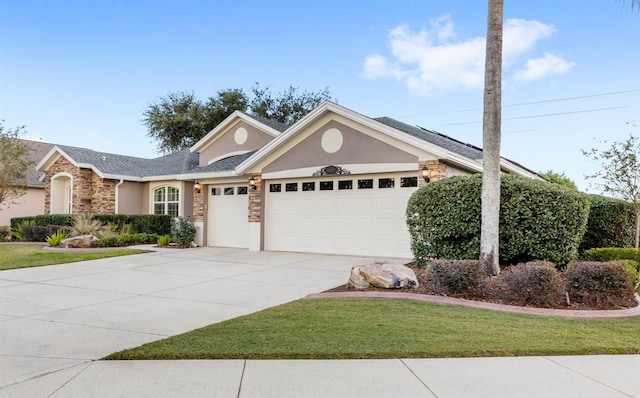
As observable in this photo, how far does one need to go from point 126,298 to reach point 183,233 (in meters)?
9.05

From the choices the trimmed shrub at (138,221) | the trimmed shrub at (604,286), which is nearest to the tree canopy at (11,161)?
the trimmed shrub at (138,221)

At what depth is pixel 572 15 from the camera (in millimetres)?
13805

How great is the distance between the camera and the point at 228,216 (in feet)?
55.1

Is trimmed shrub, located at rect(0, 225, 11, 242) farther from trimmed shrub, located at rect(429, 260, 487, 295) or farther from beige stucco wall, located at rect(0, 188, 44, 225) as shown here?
trimmed shrub, located at rect(429, 260, 487, 295)

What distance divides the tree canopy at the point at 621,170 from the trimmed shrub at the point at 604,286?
7.25 m

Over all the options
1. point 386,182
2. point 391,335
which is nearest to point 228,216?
point 386,182

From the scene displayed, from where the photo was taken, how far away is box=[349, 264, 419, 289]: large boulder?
7.70 m

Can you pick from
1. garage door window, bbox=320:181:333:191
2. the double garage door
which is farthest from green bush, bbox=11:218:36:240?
garage door window, bbox=320:181:333:191

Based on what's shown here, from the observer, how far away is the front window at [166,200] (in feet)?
63.4

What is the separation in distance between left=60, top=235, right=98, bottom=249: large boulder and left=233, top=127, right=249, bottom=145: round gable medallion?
283 inches

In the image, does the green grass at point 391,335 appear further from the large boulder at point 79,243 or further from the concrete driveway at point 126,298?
the large boulder at point 79,243

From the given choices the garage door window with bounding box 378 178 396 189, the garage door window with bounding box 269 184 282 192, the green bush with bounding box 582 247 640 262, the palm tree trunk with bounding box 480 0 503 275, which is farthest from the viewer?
the garage door window with bounding box 269 184 282 192

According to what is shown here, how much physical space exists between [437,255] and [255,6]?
39.8ft

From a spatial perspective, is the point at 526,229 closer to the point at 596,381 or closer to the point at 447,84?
the point at 596,381
